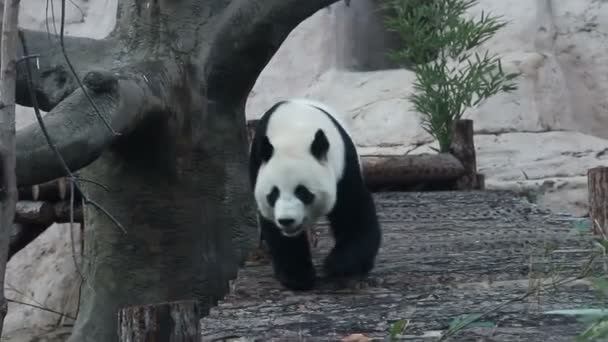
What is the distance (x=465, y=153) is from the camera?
667 centimetres

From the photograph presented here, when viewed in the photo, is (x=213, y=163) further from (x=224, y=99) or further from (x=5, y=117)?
(x=5, y=117)

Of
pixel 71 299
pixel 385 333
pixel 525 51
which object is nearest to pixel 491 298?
pixel 385 333

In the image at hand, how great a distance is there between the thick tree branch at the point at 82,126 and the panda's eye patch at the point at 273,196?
56cm

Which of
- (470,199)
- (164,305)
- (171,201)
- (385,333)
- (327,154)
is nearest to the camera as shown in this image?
(164,305)

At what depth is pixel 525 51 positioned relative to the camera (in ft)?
26.1

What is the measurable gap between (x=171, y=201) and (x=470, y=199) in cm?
195

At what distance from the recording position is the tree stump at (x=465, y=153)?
6.65m

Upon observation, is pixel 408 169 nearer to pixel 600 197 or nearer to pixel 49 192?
pixel 49 192

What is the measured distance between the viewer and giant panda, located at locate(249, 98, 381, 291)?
3455 millimetres

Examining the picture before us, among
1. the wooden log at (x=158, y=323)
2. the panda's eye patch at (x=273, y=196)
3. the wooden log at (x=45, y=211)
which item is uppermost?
the panda's eye patch at (x=273, y=196)

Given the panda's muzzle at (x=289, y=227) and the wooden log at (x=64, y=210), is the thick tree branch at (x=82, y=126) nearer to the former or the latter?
the panda's muzzle at (x=289, y=227)

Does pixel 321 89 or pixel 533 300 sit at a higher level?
pixel 321 89

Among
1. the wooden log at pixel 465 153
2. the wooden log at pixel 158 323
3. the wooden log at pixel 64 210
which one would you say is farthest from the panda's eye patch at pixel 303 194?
the wooden log at pixel 465 153

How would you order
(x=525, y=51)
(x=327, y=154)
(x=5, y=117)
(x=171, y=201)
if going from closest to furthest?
1. (x=5, y=117)
2. (x=327, y=154)
3. (x=171, y=201)
4. (x=525, y=51)
